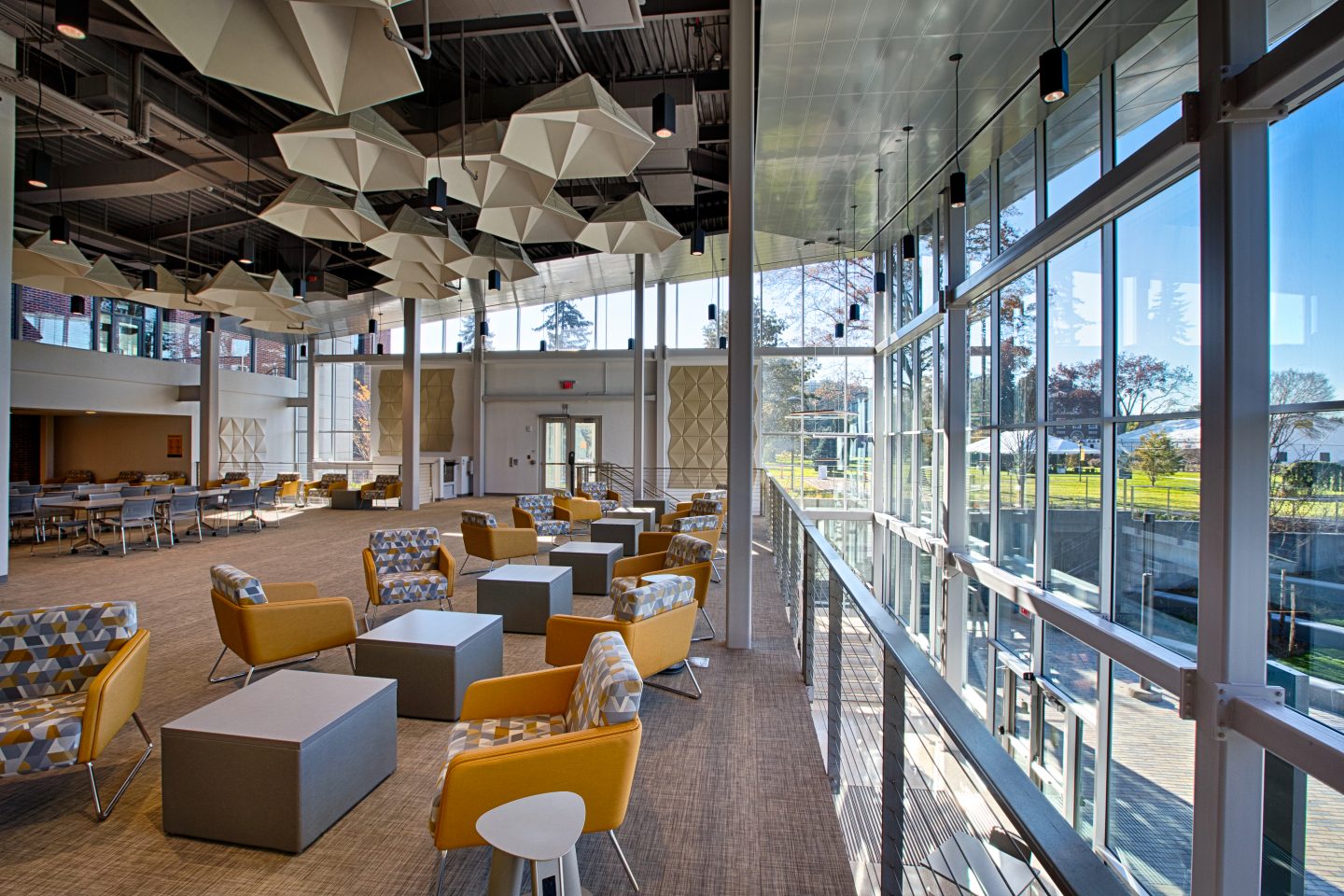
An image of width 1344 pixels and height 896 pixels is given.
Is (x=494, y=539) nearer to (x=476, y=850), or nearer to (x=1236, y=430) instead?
(x=476, y=850)

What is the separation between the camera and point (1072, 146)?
6.45m

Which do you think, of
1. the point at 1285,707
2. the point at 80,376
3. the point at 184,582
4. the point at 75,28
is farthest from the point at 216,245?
the point at 1285,707

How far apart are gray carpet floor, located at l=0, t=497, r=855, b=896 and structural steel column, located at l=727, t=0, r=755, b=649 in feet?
1.61

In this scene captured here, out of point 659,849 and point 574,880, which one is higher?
point 574,880

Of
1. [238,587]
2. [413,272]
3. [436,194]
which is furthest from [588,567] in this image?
[413,272]

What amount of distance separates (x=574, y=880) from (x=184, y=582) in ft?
25.6

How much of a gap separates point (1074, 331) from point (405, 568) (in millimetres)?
6572

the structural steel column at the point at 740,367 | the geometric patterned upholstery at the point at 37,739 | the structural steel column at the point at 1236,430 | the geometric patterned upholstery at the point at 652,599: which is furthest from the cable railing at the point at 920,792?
the geometric patterned upholstery at the point at 37,739

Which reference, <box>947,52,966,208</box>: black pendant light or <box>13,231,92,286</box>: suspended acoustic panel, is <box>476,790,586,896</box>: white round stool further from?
<box>13,231,92,286</box>: suspended acoustic panel

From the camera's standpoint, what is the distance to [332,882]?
2428 mm

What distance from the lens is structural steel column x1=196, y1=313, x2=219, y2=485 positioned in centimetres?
1641

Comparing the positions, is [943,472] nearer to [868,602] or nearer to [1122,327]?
[1122,327]

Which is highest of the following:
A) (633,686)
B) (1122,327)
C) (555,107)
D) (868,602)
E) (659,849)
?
(555,107)

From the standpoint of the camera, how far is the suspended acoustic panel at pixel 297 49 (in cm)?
420
